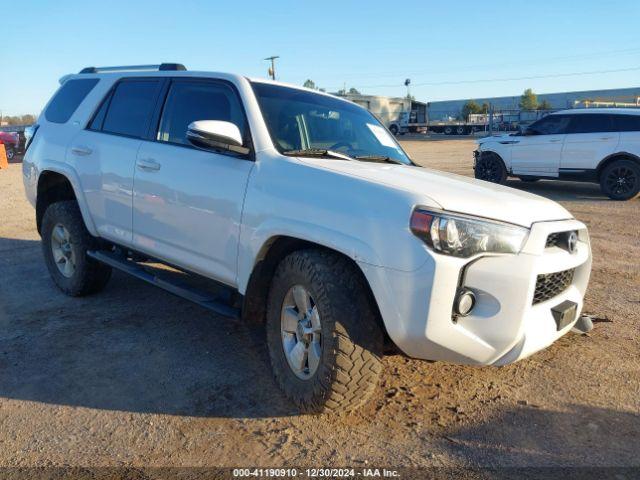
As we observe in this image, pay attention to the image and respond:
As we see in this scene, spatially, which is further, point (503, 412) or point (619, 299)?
point (619, 299)

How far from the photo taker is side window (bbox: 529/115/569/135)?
39.7 ft

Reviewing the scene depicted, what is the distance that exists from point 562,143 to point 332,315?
35.3ft

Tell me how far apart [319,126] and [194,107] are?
0.93m

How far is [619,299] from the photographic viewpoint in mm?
5199

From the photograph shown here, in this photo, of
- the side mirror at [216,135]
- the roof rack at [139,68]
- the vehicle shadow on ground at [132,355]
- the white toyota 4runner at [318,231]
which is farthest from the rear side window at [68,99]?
the side mirror at [216,135]

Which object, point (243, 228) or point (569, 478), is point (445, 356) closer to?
point (569, 478)

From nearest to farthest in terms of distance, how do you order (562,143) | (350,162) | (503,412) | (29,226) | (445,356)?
(445,356) → (503,412) → (350,162) → (29,226) → (562,143)

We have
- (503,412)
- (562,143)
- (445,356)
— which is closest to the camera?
(445,356)

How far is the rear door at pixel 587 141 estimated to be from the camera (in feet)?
37.5

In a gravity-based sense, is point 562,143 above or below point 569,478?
above

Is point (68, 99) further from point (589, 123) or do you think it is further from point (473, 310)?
point (589, 123)

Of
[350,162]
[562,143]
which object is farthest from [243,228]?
[562,143]

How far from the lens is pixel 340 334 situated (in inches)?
112

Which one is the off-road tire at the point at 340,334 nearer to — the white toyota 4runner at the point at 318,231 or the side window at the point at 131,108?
the white toyota 4runner at the point at 318,231
